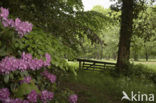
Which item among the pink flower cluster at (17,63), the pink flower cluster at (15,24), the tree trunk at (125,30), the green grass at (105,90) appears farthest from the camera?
Result: the tree trunk at (125,30)

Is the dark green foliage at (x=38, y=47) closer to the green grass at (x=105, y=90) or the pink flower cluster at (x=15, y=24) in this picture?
the pink flower cluster at (x=15, y=24)

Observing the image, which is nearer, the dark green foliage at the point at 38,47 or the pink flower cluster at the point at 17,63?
the pink flower cluster at the point at 17,63

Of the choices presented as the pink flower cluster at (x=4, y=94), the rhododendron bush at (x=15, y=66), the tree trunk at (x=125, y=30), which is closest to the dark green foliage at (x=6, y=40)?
the rhododendron bush at (x=15, y=66)

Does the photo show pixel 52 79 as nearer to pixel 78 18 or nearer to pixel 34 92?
pixel 34 92

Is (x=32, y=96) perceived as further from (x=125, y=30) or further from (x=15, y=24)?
(x=125, y=30)

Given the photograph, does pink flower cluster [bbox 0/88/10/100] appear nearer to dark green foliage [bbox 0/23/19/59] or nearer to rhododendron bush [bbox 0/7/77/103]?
rhododendron bush [bbox 0/7/77/103]

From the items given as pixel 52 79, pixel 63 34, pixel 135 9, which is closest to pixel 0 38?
pixel 52 79

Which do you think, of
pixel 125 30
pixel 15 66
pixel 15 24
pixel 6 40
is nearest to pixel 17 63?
pixel 15 66

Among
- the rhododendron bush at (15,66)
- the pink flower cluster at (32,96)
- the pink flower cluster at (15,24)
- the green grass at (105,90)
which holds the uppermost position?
the pink flower cluster at (15,24)

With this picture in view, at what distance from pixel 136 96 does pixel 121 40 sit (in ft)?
17.3

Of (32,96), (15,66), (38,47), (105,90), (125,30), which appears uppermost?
(125,30)

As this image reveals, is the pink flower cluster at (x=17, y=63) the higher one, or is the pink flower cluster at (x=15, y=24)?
the pink flower cluster at (x=15, y=24)

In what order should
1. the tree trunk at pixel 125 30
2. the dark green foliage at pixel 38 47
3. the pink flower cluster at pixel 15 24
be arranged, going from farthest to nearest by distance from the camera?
the tree trunk at pixel 125 30 → the dark green foliage at pixel 38 47 → the pink flower cluster at pixel 15 24

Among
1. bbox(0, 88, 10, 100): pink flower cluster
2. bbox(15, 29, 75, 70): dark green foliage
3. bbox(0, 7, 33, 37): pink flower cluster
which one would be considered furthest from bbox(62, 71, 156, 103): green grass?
bbox(0, 7, 33, 37): pink flower cluster
